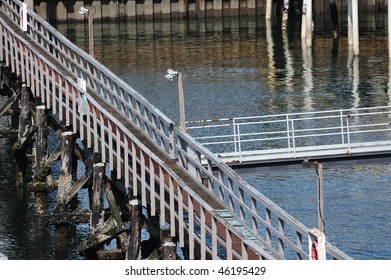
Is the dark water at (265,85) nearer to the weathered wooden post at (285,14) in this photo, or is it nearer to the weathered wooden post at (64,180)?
the weathered wooden post at (64,180)

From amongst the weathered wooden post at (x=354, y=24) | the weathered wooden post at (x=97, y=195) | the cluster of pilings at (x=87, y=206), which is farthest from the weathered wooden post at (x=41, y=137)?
the weathered wooden post at (x=354, y=24)

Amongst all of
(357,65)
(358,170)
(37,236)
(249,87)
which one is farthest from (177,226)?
(357,65)

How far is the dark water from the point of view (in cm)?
4581

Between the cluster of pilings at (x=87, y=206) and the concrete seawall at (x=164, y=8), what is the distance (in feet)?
224

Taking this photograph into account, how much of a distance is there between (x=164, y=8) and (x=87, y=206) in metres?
75.9

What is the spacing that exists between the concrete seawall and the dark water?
2.23 m

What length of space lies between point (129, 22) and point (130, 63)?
93.6ft

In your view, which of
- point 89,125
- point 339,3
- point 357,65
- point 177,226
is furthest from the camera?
point 339,3

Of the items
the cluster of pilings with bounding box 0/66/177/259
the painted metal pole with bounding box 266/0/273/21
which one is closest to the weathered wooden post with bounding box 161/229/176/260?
the cluster of pilings with bounding box 0/66/177/259

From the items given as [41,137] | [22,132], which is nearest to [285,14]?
[22,132]

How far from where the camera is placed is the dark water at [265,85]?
4581 cm
